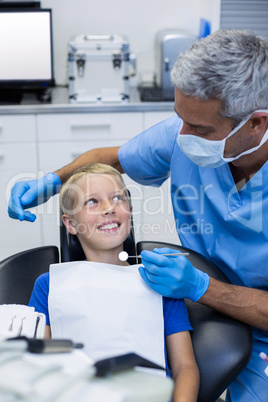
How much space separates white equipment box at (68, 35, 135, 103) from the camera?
2.53 m

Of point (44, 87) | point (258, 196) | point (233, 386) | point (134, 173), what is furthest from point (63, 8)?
point (233, 386)

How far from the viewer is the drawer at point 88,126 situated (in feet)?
8.23

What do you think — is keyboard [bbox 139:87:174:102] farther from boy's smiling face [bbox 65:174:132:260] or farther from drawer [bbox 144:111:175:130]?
boy's smiling face [bbox 65:174:132:260]

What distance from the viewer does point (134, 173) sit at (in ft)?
5.42

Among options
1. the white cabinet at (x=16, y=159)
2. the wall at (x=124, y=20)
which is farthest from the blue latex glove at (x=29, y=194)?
the wall at (x=124, y=20)

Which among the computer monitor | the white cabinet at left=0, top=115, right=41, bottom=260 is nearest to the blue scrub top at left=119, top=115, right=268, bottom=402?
the white cabinet at left=0, top=115, right=41, bottom=260

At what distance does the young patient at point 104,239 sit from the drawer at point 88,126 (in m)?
1.14

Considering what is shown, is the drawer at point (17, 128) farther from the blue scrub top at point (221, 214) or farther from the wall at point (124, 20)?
the blue scrub top at point (221, 214)

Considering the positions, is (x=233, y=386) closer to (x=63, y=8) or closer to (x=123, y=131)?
(x=123, y=131)

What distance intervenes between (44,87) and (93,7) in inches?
23.8

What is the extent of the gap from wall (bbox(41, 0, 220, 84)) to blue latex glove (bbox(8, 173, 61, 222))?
162cm

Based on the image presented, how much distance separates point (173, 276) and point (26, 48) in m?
1.94

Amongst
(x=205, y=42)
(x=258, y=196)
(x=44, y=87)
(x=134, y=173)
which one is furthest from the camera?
(x=44, y=87)

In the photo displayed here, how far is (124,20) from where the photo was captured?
2.95 m
